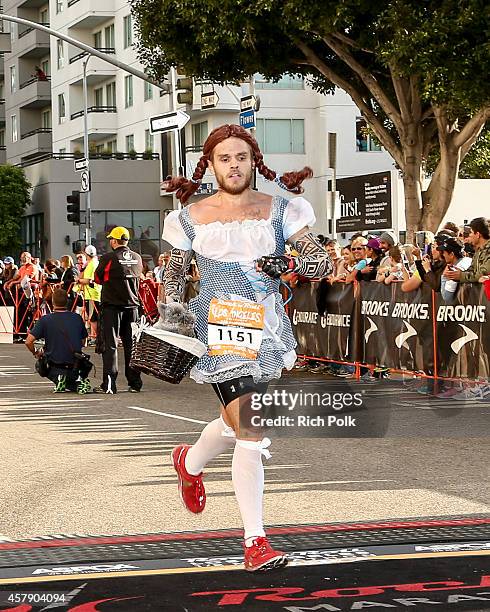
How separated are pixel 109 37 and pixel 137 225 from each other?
31.5 feet

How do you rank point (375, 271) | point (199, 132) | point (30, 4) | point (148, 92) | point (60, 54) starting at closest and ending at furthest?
point (375, 271) → point (199, 132) → point (148, 92) → point (60, 54) → point (30, 4)

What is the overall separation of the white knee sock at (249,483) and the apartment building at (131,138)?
4297 cm

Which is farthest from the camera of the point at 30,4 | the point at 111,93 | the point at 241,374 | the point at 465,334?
the point at 30,4

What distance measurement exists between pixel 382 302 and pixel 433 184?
826 centimetres

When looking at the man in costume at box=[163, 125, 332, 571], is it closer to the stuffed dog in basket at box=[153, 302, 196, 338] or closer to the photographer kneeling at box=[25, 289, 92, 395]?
the stuffed dog in basket at box=[153, 302, 196, 338]

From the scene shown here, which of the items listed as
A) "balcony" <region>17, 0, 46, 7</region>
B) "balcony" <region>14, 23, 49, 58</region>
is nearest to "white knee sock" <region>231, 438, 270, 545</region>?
"balcony" <region>14, 23, 49, 58</region>

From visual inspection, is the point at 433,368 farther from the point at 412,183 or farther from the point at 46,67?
the point at 46,67

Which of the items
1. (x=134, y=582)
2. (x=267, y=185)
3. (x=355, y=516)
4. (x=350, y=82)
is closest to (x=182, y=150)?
(x=350, y=82)

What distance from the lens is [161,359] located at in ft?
22.4

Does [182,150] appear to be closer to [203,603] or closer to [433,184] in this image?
[433,184]

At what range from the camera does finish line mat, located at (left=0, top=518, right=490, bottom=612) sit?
572cm

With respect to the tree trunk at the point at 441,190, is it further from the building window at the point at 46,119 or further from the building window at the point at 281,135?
the building window at the point at 46,119

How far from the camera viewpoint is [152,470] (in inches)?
398

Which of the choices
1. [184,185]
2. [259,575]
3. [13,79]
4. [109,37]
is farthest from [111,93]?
[259,575]
